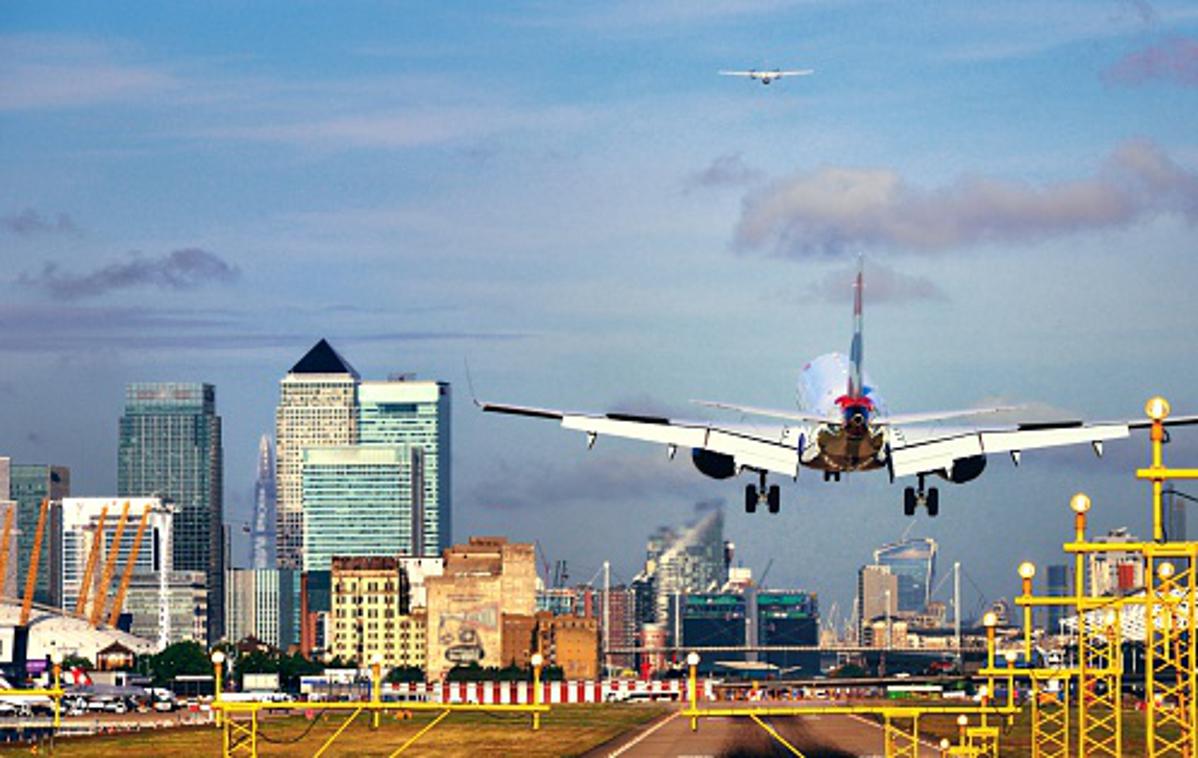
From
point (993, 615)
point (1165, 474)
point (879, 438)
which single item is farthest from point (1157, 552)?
point (879, 438)

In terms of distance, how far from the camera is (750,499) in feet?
461

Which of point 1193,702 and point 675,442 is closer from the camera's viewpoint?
point 1193,702

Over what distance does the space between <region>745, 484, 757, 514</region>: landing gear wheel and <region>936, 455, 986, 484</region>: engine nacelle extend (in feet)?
33.6

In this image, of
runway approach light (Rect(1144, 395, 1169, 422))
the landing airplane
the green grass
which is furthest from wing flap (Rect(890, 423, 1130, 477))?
runway approach light (Rect(1144, 395, 1169, 422))

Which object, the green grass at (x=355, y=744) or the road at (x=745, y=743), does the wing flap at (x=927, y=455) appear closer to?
the road at (x=745, y=743)

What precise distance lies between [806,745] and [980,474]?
99.5 ft

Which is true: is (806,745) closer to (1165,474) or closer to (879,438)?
(879,438)

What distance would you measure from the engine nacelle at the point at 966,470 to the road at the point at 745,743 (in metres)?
18.3

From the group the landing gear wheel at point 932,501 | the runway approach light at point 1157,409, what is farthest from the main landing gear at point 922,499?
the runway approach light at point 1157,409

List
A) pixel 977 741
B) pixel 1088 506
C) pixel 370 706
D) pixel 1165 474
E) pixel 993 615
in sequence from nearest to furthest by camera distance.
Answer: pixel 1165 474 → pixel 1088 506 → pixel 370 706 → pixel 993 615 → pixel 977 741

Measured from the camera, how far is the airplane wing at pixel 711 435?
135m

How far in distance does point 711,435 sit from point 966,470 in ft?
45.5

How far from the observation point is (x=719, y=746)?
15938 cm

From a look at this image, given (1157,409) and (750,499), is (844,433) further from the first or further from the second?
(1157,409)
